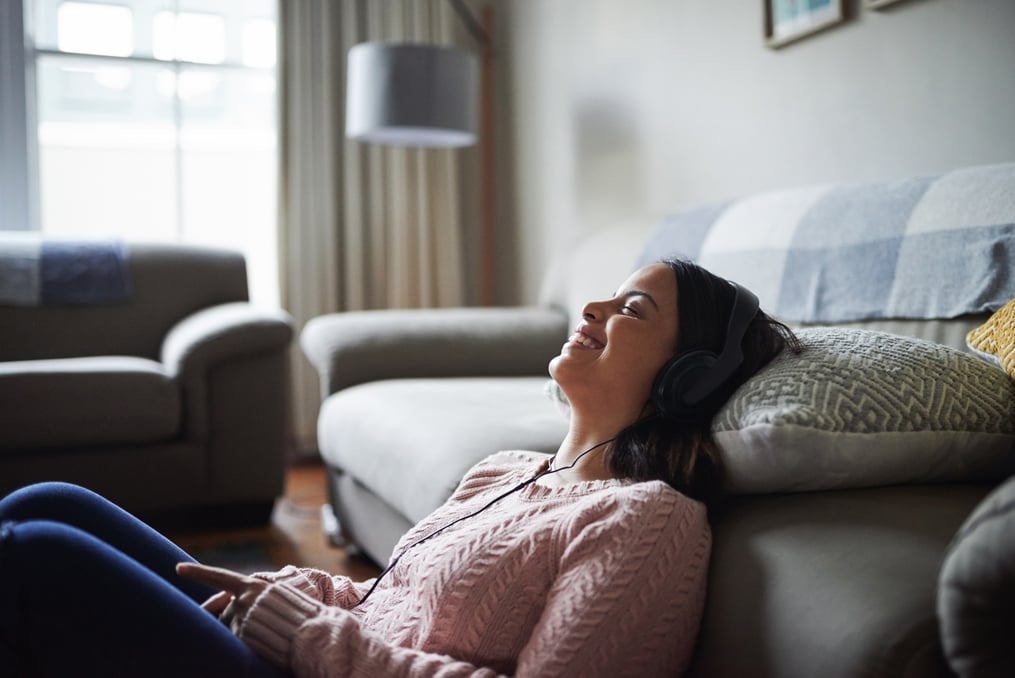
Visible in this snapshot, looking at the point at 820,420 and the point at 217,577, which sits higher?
the point at 820,420

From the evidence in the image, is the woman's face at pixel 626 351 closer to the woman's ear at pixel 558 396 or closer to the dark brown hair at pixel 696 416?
the dark brown hair at pixel 696 416

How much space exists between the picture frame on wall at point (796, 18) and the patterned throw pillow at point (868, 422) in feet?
4.67

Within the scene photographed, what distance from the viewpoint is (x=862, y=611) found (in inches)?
30.1

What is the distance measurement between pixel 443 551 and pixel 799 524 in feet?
1.25

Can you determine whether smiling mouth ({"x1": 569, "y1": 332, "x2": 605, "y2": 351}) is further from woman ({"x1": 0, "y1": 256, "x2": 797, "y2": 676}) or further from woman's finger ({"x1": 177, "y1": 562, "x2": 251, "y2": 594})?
woman's finger ({"x1": 177, "y1": 562, "x2": 251, "y2": 594})

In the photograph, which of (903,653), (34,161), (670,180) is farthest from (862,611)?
(34,161)

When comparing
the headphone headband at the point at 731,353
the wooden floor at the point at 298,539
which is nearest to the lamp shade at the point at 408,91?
the wooden floor at the point at 298,539

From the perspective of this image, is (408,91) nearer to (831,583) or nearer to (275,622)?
(275,622)

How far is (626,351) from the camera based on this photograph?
3.78 ft

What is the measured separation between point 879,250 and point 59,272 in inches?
103

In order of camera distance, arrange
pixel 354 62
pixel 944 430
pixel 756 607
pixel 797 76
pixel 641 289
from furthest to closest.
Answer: pixel 354 62 → pixel 797 76 → pixel 641 289 → pixel 944 430 → pixel 756 607

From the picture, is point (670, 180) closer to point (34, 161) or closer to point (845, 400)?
point (845, 400)

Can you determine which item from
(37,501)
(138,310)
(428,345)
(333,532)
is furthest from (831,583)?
→ (138,310)

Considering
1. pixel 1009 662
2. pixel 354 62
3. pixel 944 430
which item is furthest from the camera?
pixel 354 62
